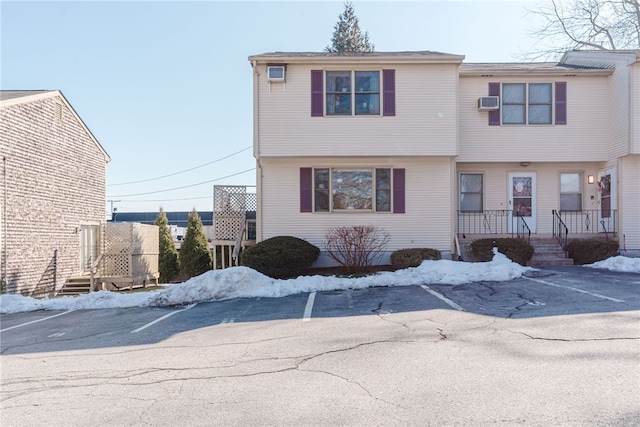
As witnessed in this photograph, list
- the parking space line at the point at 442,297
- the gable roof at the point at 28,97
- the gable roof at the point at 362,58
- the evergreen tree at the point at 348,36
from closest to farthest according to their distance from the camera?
1. the parking space line at the point at 442,297
2. the gable roof at the point at 362,58
3. the gable roof at the point at 28,97
4. the evergreen tree at the point at 348,36

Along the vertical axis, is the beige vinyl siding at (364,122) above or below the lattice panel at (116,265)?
above

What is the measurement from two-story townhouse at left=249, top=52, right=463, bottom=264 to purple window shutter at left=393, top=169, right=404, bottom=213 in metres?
0.03

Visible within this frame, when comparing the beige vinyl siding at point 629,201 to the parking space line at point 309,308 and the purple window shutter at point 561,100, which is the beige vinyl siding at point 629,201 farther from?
the parking space line at point 309,308

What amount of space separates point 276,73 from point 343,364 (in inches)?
404

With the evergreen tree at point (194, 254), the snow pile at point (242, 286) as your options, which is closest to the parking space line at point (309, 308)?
the snow pile at point (242, 286)

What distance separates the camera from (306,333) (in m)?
6.05

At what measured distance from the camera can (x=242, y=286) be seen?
32.6 ft

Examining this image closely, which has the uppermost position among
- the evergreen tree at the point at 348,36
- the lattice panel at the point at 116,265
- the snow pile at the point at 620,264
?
the evergreen tree at the point at 348,36

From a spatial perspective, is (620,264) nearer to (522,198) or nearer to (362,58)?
(522,198)

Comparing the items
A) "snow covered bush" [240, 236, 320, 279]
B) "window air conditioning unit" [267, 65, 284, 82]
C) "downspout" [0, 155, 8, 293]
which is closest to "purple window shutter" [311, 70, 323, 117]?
"window air conditioning unit" [267, 65, 284, 82]

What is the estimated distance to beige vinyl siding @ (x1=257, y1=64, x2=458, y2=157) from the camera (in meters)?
13.0

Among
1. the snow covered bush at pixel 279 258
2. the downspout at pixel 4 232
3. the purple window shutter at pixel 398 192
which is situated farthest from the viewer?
the purple window shutter at pixel 398 192

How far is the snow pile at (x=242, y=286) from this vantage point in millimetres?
9453

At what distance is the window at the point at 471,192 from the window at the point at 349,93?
4054 mm
